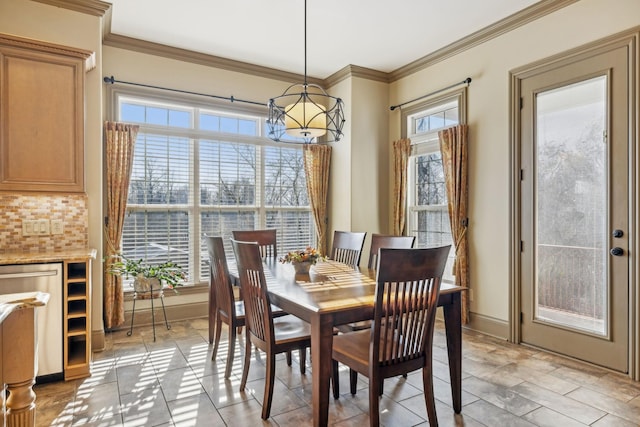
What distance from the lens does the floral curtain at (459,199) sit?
3.91 metres

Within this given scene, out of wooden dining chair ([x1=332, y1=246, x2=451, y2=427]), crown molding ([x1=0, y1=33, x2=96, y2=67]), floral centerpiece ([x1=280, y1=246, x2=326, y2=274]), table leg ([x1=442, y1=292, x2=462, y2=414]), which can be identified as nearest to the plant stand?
floral centerpiece ([x1=280, y1=246, x2=326, y2=274])

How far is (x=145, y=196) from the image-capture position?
414 centimetres

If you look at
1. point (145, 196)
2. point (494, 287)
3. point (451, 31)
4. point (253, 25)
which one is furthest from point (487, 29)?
point (145, 196)

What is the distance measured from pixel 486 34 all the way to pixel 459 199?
1614 mm

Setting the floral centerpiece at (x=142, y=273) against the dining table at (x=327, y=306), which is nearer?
the dining table at (x=327, y=306)

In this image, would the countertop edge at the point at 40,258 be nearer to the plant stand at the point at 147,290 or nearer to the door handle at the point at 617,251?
the plant stand at the point at 147,290

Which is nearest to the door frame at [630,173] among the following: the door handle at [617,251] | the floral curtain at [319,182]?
the door handle at [617,251]

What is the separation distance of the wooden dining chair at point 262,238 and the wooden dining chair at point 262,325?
4.50ft

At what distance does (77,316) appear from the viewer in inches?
111

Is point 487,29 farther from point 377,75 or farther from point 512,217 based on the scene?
point 512,217

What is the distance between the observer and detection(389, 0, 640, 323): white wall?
338 cm

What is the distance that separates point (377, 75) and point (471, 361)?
347 cm

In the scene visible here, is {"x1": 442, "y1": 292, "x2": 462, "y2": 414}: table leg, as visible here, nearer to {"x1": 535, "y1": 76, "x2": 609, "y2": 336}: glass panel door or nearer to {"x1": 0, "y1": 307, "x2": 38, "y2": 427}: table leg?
{"x1": 535, "y1": 76, "x2": 609, "y2": 336}: glass panel door

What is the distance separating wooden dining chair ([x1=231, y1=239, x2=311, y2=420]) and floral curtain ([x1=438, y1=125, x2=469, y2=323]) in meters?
2.02
